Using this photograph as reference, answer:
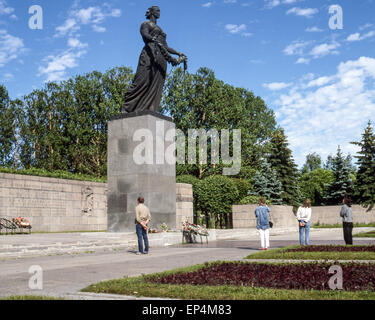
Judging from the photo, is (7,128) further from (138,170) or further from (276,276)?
(276,276)

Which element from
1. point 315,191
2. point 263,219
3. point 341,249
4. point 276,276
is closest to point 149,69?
point 263,219

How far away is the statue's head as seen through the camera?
19.2 metres

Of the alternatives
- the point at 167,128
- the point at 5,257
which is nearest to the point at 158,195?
the point at 167,128

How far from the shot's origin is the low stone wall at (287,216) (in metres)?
29.1

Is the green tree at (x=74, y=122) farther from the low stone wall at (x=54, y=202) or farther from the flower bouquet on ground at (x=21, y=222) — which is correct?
the flower bouquet on ground at (x=21, y=222)

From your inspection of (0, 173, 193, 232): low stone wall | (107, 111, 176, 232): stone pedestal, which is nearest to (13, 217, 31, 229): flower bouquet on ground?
(0, 173, 193, 232): low stone wall

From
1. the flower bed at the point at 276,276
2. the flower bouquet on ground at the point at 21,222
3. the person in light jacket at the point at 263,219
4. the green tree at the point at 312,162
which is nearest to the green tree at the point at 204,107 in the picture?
the flower bouquet on ground at the point at 21,222

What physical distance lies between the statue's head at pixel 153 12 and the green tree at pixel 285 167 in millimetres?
24082

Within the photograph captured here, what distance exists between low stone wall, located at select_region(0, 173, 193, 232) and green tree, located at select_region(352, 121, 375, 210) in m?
17.1

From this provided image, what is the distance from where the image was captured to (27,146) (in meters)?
45.7

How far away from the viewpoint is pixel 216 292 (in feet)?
20.6

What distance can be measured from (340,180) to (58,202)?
26.9 m
